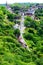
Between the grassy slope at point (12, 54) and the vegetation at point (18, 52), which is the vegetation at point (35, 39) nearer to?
the vegetation at point (18, 52)

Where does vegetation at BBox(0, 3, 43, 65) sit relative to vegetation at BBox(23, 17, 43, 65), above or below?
above

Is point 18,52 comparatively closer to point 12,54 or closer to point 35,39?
point 12,54

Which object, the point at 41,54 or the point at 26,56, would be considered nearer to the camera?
the point at 26,56

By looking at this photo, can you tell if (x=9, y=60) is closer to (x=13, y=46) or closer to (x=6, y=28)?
(x=13, y=46)

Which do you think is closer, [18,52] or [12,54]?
[12,54]

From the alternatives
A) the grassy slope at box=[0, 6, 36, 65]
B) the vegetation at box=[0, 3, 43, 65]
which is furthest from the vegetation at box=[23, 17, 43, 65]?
the grassy slope at box=[0, 6, 36, 65]

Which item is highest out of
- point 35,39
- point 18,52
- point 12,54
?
point 12,54

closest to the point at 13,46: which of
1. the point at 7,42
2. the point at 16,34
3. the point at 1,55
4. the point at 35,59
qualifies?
the point at 7,42

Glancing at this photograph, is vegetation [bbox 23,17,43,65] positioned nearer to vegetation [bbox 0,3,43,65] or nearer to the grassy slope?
vegetation [bbox 0,3,43,65]

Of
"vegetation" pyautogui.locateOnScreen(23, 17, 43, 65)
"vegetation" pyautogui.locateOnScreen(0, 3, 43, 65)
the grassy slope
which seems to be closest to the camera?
the grassy slope

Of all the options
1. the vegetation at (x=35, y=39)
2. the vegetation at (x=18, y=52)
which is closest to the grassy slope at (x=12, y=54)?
the vegetation at (x=18, y=52)

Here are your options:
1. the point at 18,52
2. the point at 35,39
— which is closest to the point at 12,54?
the point at 18,52
